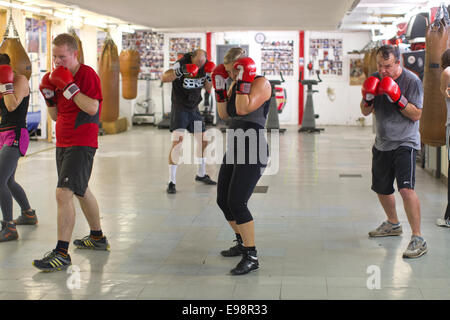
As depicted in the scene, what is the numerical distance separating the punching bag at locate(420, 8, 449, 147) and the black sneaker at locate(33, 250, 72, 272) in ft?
10.4

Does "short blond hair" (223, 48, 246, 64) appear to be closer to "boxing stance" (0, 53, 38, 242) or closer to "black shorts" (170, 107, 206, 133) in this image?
"boxing stance" (0, 53, 38, 242)

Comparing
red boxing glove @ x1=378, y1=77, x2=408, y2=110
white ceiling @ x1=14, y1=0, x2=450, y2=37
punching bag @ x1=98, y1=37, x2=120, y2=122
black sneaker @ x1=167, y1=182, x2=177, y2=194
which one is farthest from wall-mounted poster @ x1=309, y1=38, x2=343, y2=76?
red boxing glove @ x1=378, y1=77, x2=408, y2=110

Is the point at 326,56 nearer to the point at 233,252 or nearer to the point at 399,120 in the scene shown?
the point at 399,120

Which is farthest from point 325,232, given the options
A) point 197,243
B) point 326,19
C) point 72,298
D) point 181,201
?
point 326,19

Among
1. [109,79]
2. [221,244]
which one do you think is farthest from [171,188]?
[221,244]

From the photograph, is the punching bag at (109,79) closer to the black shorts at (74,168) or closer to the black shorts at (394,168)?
the black shorts at (74,168)

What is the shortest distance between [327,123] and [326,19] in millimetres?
5321

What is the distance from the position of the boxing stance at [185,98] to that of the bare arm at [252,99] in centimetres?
271

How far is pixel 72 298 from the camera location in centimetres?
352

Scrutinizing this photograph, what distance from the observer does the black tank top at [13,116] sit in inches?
187

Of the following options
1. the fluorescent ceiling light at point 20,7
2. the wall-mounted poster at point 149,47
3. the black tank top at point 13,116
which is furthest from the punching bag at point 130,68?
the wall-mounted poster at point 149,47

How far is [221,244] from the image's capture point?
4.72 metres

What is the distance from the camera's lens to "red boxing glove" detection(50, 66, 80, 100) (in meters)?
3.95
